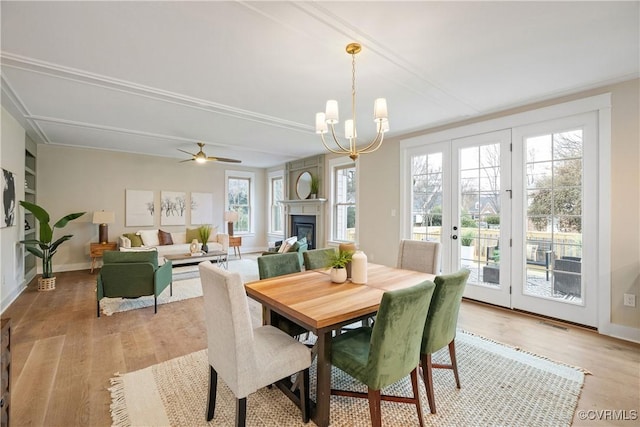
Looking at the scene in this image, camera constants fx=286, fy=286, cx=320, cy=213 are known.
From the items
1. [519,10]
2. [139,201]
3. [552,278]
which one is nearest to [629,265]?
[552,278]

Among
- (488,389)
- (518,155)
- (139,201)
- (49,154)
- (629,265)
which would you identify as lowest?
(488,389)

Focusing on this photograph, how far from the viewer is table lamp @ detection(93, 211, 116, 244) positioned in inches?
227

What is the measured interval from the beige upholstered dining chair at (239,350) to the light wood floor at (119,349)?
0.91m

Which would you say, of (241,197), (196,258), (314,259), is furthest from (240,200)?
(314,259)

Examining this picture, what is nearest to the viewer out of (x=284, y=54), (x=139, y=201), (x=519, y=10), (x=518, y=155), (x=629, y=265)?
(x=519, y=10)

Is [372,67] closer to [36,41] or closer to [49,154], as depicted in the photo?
[36,41]

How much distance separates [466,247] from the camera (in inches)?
158

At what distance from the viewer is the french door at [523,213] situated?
308cm

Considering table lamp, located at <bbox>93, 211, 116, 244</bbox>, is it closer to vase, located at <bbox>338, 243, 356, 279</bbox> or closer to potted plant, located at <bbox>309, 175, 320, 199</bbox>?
potted plant, located at <bbox>309, 175, 320, 199</bbox>

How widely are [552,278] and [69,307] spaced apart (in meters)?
5.93

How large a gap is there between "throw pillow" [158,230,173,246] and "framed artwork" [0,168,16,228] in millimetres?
2502

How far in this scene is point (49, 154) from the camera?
224 inches

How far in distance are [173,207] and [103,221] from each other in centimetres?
153

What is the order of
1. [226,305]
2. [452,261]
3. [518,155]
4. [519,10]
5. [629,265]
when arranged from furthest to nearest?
[452,261] < [518,155] < [629,265] < [519,10] < [226,305]
